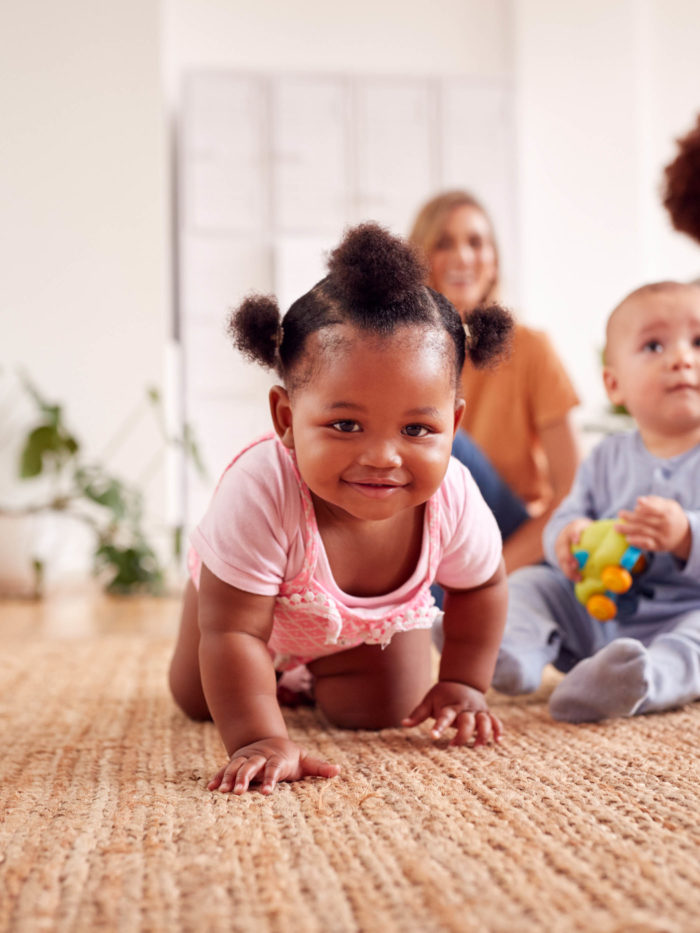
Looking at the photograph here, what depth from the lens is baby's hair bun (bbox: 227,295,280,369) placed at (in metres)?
0.87

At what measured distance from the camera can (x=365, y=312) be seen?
2.63 feet

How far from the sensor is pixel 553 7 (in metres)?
4.25

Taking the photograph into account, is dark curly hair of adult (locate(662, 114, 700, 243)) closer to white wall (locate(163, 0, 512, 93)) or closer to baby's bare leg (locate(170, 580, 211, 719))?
baby's bare leg (locate(170, 580, 211, 719))

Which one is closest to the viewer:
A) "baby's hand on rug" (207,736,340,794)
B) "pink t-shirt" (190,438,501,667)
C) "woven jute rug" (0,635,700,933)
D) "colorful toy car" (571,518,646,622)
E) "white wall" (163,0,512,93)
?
"woven jute rug" (0,635,700,933)

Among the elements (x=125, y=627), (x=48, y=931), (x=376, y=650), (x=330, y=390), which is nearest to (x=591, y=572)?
(x=376, y=650)

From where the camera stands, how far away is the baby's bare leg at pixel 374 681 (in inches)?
40.1

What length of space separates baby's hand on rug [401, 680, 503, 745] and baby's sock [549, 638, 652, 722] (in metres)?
0.09

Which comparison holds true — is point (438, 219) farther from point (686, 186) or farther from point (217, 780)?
point (217, 780)

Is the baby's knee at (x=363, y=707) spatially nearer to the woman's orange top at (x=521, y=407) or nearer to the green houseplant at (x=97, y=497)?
the woman's orange top at (x=521, y=407)


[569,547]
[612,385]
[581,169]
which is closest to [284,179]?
[581,169]

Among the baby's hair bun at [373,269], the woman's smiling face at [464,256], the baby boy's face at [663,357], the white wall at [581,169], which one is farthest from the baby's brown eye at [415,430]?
the white wall at [581,169]

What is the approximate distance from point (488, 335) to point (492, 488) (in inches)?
30.9

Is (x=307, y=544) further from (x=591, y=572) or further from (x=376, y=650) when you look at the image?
(x=591, y=572)

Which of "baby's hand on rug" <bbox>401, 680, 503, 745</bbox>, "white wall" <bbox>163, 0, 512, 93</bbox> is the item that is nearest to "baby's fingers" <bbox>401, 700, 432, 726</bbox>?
"baby's hand on rug" <bbox>401, 680, 503, 745</bbox>
